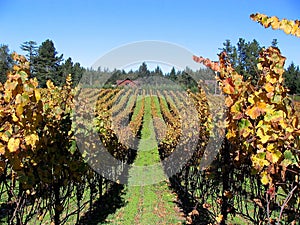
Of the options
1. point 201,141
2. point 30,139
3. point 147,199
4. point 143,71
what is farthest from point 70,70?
point 143,71

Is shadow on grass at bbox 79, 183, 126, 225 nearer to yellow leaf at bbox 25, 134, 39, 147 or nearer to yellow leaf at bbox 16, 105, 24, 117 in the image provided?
yellow leaf at bbox 25, 134, 39, 147

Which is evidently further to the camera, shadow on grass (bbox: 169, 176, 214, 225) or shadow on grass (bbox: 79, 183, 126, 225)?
shadow on grass (bbox: 79, 183, 126, 225)

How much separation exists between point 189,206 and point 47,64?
5011 cm

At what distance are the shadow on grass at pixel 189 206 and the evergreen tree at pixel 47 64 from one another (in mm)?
39362

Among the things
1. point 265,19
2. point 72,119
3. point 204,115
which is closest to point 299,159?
point 265,19

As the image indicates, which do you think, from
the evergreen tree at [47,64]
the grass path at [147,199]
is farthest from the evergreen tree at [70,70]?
the grass path at [147,199]

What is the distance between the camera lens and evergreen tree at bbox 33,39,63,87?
158 ft

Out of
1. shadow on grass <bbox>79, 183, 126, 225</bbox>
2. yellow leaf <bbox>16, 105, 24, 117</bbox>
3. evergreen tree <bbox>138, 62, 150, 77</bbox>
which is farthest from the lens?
evergreen tree <bbox>138, 62, 150, 77</bbox>

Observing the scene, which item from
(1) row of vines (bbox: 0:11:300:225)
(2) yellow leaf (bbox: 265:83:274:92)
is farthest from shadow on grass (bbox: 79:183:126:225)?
(2) yellow leaf (bbox: 265:83:274:92)

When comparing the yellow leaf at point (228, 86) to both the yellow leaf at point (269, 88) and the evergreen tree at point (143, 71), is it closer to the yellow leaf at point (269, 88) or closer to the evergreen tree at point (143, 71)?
the yellow leaf at point (269, 88)

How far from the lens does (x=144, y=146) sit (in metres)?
18.1

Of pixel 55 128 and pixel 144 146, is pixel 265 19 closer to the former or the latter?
pixel 55 128

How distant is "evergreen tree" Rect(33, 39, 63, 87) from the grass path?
3661 cm

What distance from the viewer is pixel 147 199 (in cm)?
875
